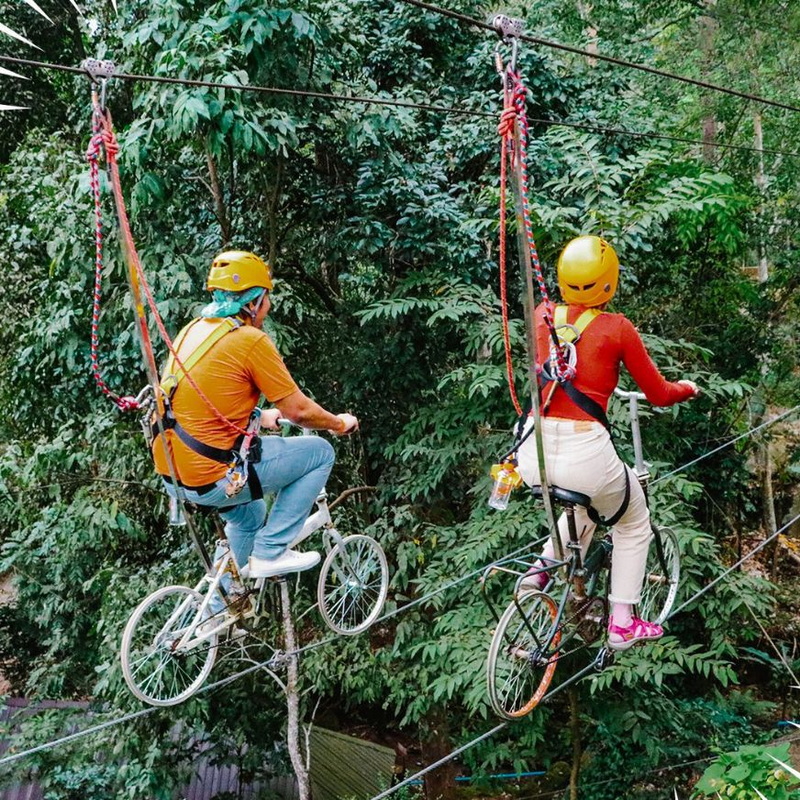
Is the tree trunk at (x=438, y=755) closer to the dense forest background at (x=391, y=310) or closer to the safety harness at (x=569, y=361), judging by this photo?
the dense forest background at (x=391, y=310)

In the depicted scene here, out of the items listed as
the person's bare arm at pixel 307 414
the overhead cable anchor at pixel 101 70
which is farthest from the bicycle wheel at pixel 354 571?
the overhead cable anchor at pixel 101 70

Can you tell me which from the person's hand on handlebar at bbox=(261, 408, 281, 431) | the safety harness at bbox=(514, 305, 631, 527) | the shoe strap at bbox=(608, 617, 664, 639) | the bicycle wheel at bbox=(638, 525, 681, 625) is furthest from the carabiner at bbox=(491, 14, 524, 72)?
the bicycle wheel at bbox=(638, 525, 681, 625)

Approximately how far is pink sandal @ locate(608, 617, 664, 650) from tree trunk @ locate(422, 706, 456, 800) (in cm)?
349

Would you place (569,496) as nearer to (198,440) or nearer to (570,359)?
(570,359)

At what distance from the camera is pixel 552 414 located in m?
2.98

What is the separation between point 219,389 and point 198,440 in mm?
197

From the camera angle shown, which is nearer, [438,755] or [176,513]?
[176,513]

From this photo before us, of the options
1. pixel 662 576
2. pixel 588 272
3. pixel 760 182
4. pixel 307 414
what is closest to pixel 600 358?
pixel 588 272

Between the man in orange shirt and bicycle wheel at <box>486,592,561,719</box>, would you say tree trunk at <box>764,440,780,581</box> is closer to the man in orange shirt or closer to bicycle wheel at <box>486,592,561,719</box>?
bicycle wheel at <box>486,592,561,719</box>

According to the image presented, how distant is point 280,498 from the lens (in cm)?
337

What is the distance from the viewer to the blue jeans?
10.8 feet

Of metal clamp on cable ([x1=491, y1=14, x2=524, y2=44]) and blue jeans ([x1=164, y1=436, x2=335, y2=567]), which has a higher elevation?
metal clamp on cable ([x1=491, y1=14, x2=524, y2=44])

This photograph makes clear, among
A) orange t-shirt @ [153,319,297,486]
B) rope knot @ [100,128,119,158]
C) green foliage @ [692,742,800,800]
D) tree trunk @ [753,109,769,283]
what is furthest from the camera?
tree trunk @ [753,109,769,283]

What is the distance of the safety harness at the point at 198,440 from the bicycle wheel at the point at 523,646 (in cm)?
108
